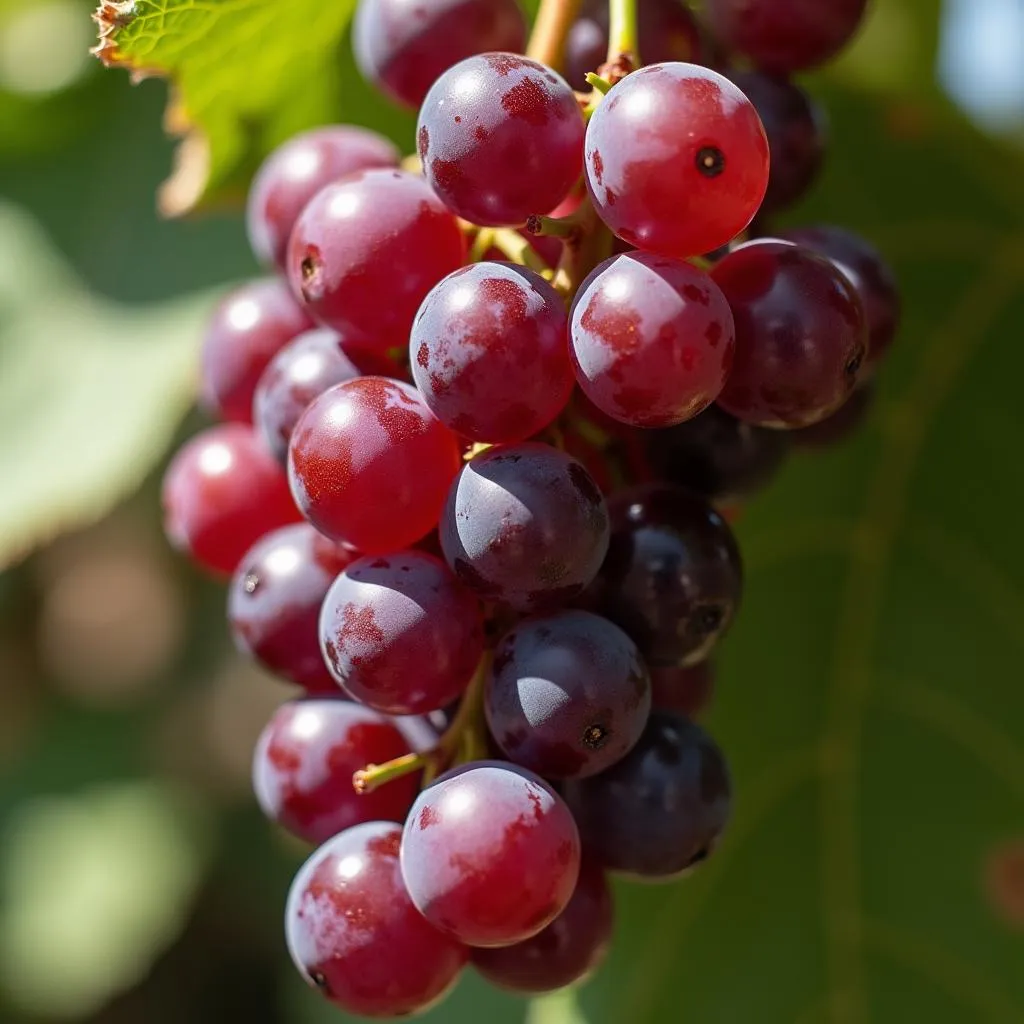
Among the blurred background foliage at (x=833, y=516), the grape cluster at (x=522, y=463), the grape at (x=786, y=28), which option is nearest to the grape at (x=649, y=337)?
the grape cluster at (x=522, y=463)

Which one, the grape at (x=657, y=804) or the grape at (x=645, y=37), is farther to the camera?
the grape at (x=645, y=37)

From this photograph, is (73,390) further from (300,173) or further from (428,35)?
(428,35)

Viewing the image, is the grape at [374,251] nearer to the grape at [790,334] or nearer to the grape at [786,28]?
the grape at [790,334]

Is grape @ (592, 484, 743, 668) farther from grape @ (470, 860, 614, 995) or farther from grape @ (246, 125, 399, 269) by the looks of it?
grape @ (246, 125, 399, 269)

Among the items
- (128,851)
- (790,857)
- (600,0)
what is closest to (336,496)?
(600,0)

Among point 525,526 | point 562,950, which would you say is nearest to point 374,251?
point 525,526

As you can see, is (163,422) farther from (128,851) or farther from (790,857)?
(128,851)
